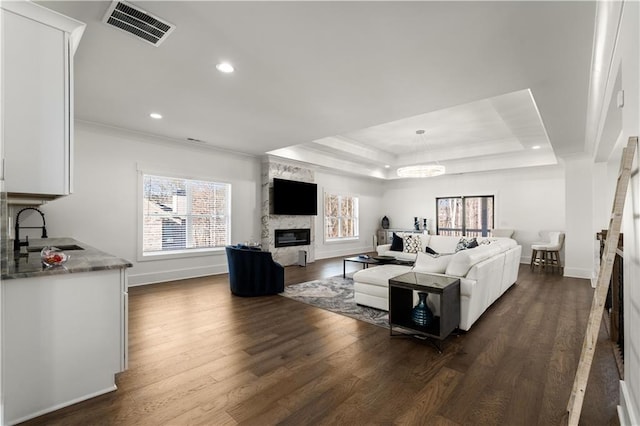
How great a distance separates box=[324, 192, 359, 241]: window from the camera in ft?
29.8

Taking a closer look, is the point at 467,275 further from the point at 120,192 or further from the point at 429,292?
the point at 120,192

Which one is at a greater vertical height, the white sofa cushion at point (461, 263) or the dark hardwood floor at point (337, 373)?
the white sofa cushion at point (461, 263)

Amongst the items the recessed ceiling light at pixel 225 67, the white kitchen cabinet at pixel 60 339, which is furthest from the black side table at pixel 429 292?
the recessed ceiling light at pixel 225 67

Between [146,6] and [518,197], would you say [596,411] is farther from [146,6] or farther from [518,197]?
[518,197]

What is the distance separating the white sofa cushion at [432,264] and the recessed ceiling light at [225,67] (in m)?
3.08

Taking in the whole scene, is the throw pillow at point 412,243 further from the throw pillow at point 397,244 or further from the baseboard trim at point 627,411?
the baseboard trim at point 627,411

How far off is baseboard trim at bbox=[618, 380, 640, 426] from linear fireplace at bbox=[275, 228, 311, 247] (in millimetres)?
6171

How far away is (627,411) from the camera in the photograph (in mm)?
1598

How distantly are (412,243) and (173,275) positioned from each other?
17.2 feet

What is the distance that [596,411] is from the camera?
6.21 feet

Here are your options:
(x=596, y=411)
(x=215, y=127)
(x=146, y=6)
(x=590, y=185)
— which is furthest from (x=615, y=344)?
(x=215, y=127)

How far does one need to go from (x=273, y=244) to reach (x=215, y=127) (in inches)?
127

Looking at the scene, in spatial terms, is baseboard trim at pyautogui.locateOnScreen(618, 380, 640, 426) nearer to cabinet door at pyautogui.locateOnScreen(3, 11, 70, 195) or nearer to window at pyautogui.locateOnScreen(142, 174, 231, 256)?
cabinet door at pyautogui.locateOnScreen(3, 11, 70, 195)

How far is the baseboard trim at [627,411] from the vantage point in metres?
1.45
